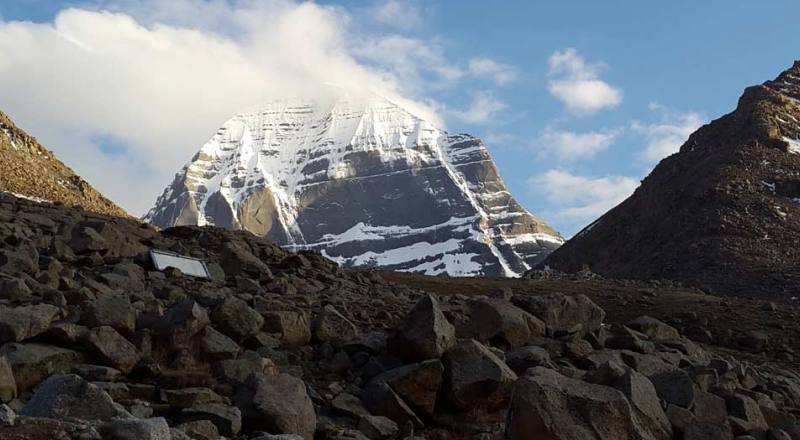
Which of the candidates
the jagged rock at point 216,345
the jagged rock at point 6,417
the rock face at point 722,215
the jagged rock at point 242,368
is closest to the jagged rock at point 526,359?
the jagged rock at point 242,368

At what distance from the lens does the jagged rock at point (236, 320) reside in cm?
1198

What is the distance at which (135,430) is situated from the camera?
21.4 ft

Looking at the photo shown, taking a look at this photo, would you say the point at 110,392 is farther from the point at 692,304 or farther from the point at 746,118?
the point at 746,118

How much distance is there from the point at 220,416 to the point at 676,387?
22.6 feet

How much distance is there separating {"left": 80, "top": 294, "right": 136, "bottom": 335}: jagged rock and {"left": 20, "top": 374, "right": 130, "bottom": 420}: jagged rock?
9.47ft

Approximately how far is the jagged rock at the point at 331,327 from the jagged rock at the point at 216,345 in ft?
6.97

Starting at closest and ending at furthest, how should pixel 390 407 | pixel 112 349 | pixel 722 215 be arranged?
pixel 112 349
pixel 390 407
pixel 722 215

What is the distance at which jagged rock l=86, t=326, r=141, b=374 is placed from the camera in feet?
32.9

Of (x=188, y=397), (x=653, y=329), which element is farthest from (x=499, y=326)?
(x=188, y=397)

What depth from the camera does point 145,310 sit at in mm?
12117

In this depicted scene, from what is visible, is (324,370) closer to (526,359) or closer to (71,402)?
(526,359)

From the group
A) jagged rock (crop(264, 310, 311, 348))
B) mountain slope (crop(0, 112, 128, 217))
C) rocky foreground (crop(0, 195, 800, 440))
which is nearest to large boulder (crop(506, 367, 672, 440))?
rocky foreground (crop(0, 195, 800, 440))

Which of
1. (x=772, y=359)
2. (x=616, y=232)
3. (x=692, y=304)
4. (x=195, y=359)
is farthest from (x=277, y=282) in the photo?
(x=616, y=232)

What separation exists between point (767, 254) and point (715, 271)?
4786 millimetres
